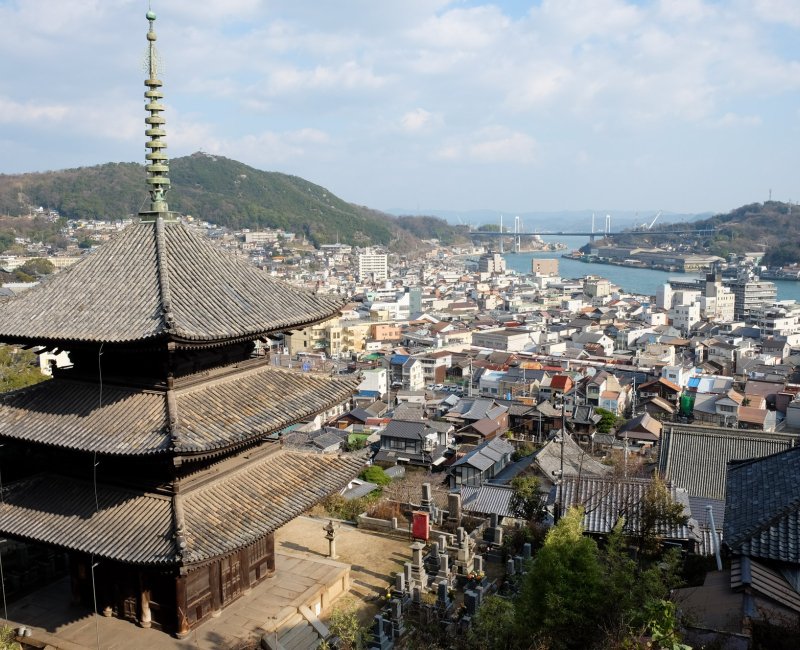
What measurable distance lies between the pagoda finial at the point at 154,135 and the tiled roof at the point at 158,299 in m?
0.65

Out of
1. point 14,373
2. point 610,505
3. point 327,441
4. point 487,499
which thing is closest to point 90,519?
point 610,505

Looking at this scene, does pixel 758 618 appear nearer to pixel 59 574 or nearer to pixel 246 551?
pixel 246 551

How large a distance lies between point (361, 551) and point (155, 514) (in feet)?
24.2

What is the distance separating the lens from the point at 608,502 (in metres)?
18.9

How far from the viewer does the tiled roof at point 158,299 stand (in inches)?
464

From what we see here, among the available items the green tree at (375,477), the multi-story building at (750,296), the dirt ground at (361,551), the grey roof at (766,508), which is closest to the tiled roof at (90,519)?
the dirt ground at (361,551)

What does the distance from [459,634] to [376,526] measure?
5.88 meters

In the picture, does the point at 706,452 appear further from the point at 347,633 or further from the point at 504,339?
the point at 504,339

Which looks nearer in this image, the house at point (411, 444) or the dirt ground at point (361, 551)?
the dirt ground at point (361, 551)

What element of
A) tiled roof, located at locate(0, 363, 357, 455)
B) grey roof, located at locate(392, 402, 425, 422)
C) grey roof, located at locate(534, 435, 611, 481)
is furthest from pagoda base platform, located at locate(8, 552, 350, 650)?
grey roof, located at locate(392, 402, 425, 422)

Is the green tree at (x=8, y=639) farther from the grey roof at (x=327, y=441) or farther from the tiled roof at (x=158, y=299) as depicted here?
the grey roof at (x=327, y=441)

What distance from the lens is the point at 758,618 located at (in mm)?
10883

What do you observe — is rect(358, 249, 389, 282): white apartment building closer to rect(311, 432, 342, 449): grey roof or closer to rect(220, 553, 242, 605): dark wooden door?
rect(311, 432, 342, 449): grey roof

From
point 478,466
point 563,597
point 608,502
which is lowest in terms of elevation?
point 478,466
